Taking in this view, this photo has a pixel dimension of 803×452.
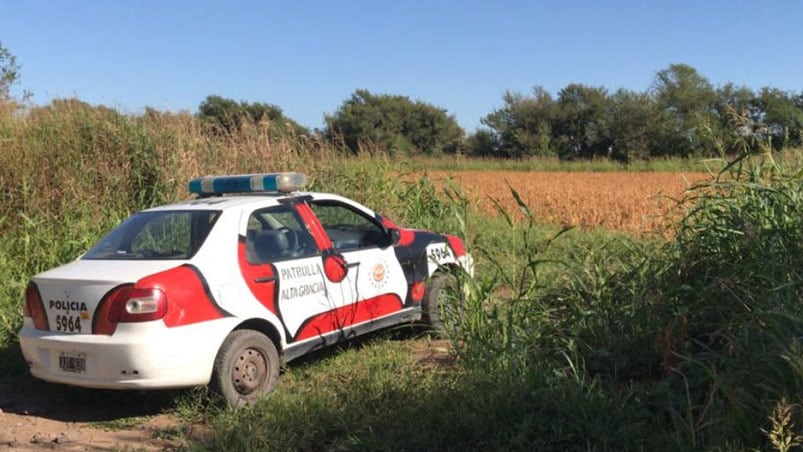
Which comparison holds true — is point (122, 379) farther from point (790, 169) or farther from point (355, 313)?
point (790, 169)

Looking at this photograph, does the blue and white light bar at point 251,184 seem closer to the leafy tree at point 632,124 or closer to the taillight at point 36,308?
the taillight at point 36,308

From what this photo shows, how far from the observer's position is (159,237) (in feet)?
16.5

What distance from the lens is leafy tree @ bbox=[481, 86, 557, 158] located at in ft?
192

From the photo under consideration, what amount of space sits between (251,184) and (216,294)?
1.44 meters

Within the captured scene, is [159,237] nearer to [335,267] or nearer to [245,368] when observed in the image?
[245,368]

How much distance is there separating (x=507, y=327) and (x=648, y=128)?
5221cm

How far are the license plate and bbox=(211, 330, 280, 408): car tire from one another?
0.84m

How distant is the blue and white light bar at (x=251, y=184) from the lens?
562 centimetres

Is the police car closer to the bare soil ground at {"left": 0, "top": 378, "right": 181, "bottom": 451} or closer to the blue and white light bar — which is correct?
the blue and white light bar

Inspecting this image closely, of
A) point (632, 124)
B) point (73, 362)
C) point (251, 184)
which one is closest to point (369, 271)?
point (251, 184)

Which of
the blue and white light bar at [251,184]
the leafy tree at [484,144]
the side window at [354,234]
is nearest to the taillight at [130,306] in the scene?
the blue and white light bar at [251,184]

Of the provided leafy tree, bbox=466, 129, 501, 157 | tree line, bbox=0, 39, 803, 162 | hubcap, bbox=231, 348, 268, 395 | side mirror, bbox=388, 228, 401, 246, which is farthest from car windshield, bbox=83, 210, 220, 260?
leafy tree, bbox=466, 129, 501, 157

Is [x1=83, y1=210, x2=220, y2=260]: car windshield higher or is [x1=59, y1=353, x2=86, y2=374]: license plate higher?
[x1=83, y1=210, x2=220, y2=260]: car windshield

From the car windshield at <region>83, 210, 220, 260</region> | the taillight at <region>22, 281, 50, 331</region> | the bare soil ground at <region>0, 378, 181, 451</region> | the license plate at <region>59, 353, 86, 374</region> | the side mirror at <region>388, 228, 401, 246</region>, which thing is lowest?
the bare soil ground at <region>0, 378, 181, 451</region>
